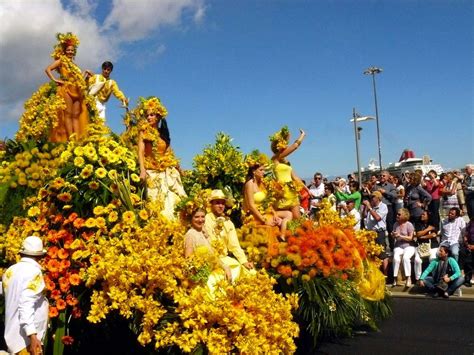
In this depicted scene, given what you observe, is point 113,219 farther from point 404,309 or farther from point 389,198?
point 389,198

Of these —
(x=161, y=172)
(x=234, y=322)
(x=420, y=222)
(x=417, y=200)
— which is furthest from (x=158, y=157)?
(x=417, y=200)

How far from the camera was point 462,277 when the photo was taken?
943cm

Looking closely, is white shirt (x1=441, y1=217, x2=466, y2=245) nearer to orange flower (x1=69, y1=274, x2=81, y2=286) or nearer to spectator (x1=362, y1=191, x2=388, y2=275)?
spectator (x1=362, y1=191, x2=388, y2=275)

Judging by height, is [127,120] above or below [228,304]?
above

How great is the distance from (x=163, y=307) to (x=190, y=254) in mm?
570

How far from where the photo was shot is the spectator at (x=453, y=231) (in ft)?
32.1

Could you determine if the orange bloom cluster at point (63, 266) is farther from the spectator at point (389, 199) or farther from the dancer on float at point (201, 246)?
the spectator at point (389, 199)

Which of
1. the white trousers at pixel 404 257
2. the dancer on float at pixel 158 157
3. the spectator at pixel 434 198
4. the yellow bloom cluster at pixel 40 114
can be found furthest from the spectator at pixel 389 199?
the yellow bloom cluster at pixel 40 114

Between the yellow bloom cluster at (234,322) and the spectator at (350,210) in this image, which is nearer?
the yellow bloom cluster at (234,322)

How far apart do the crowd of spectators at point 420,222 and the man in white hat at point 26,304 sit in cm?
521

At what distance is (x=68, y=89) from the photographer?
7094mm

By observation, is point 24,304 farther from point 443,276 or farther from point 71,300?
point 443,276

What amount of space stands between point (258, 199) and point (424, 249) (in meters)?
4.83

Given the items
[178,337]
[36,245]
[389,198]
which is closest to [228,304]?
[178,337]
